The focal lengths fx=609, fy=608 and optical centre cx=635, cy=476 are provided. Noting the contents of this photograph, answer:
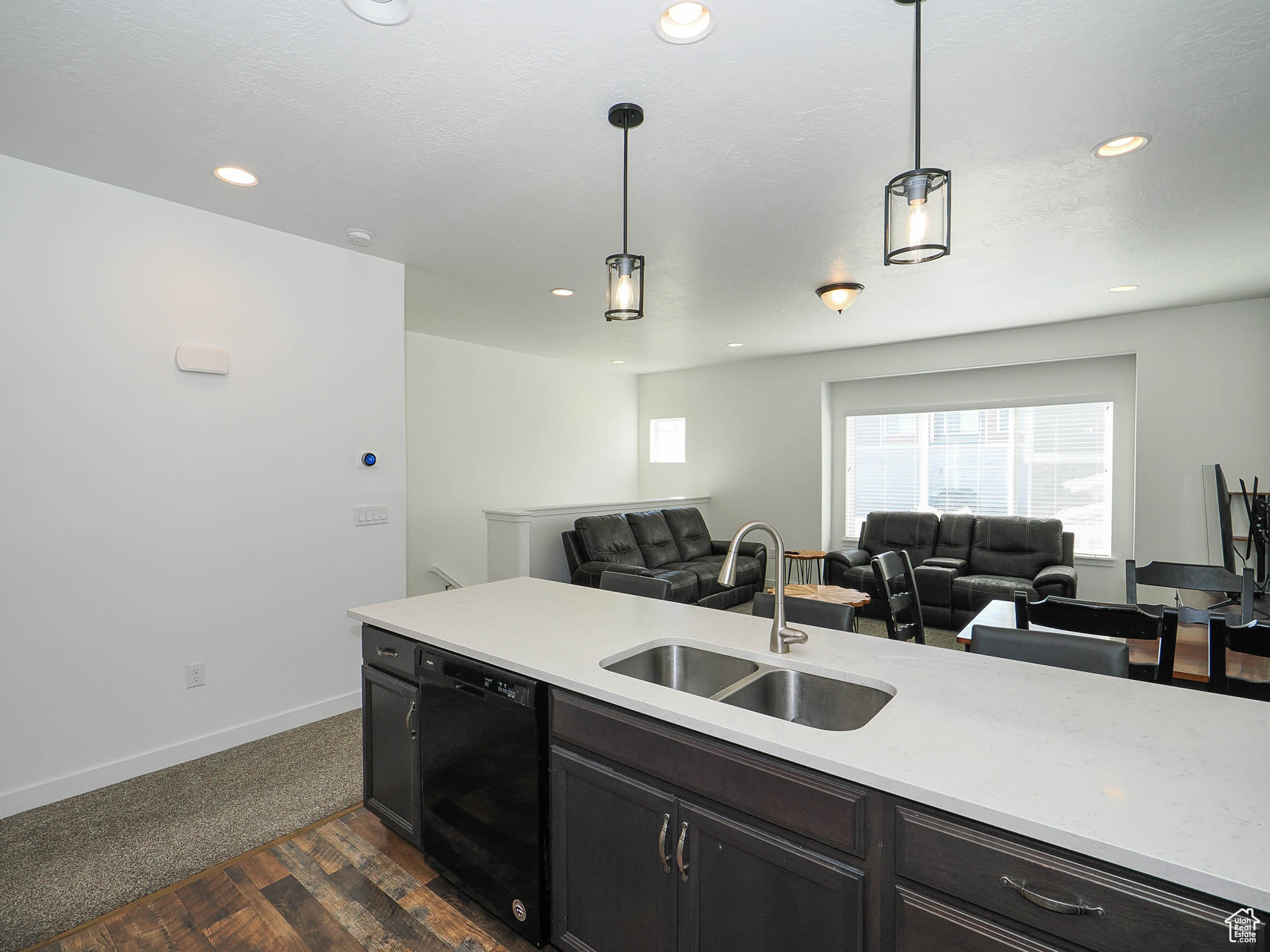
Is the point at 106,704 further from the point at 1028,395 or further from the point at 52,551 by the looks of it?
the point at 1028,395

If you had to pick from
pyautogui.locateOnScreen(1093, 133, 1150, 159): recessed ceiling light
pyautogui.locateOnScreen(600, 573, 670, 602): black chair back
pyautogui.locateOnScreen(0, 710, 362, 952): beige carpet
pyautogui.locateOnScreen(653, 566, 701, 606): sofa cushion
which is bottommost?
pyautogui.locateOnScreen(0, 710, 362, 952): beige carpet

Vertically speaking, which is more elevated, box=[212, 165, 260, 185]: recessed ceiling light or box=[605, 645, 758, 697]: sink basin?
box=[212, 165, 260, 185]: recessed ceiling light

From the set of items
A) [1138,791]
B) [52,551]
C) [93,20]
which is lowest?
[1138,791]

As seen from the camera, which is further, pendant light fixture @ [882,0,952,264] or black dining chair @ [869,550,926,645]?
black dining chair @ [869,550,926,645]

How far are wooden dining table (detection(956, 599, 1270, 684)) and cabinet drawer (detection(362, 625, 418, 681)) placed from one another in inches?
77.5

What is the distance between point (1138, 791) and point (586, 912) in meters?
1.31

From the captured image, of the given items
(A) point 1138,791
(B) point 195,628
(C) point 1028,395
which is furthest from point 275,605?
(C) point 1028,395

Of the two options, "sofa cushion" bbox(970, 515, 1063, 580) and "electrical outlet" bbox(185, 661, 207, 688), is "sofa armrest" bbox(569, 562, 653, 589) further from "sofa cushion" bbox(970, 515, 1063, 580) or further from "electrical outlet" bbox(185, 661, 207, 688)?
"sofa cushion" bbox(970, 515, 1063, 580)

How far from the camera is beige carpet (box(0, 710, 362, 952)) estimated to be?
6.64 ft

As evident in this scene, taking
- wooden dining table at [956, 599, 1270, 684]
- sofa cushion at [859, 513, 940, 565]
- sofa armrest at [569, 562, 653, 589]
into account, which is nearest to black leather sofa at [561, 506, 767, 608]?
sofa armrest at [569, 562, 653, 589]

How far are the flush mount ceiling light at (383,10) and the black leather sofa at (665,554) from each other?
161 inches

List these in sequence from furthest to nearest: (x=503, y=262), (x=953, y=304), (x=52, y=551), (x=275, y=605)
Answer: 1. (x=953, y=304)
2. (x=503, y=262)
3. (x=275, y=605)
4. (x=52, y=551)

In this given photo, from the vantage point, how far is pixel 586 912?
1.62 metres

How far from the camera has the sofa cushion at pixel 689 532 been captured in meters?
6.59
